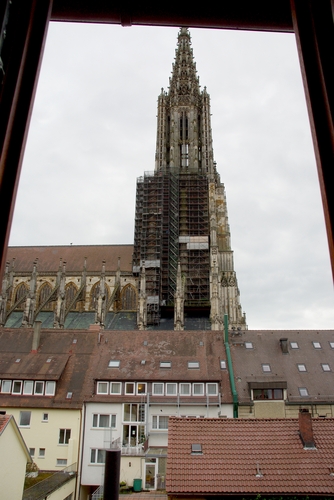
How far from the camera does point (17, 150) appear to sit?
248 cm

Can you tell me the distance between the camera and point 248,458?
39.7 ft

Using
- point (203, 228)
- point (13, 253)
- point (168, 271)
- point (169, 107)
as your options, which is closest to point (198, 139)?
point (169, 107)

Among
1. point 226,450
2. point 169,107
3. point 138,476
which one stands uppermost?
point 169,107

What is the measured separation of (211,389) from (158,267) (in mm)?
23195

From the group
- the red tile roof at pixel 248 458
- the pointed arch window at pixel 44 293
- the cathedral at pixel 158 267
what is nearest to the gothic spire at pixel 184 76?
Answer: the cathedral at pixel 158 267

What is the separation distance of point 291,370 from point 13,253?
38628 mm

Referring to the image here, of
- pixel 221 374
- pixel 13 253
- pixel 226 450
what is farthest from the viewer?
pixel 13 253

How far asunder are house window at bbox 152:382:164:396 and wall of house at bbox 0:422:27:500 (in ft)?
23.5

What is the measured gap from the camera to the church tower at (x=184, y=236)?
3931 centimetres

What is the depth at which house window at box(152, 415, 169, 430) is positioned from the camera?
19547 mm

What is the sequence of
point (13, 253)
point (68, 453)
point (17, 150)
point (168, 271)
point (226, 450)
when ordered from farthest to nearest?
point (13, 253) < point (168, 271) < point (68, 453) < point (226, 450) < point (17, 150)

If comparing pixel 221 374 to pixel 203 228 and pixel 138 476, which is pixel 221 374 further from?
pixel 203 228

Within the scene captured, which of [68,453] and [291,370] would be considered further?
[291,370]

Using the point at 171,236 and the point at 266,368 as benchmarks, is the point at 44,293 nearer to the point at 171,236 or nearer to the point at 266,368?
the point at 171,236
